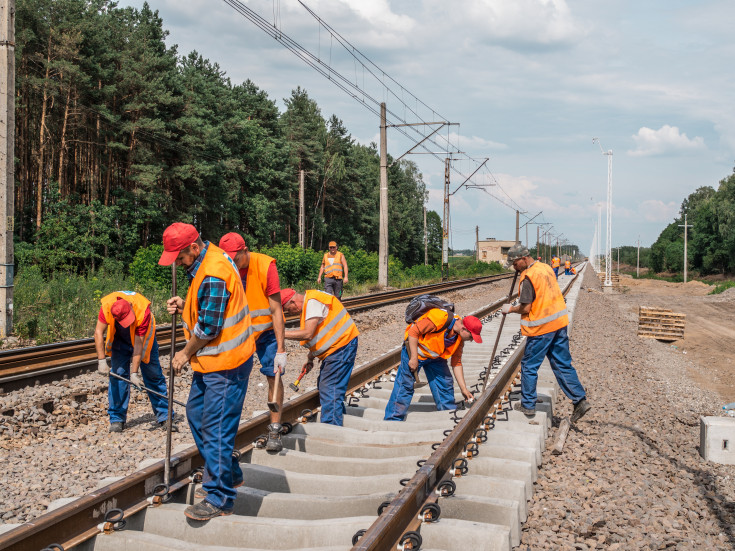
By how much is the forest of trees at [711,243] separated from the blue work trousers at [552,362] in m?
75.3

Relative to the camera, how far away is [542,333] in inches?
251

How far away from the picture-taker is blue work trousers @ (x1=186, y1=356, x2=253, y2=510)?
3.77 meters

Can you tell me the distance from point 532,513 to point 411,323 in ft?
8.21

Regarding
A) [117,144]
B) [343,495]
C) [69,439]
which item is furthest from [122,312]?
[117,144]

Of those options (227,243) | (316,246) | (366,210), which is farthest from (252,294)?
(366,210)

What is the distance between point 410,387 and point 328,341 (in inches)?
38.7

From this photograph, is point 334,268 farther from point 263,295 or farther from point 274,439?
point 274,439

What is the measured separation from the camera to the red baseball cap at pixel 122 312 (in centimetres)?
638

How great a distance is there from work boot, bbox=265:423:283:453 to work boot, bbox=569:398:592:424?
3138mm

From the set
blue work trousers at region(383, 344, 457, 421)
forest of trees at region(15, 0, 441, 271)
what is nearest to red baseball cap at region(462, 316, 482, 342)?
blue work trousers at region(383, 344, 457, 421)

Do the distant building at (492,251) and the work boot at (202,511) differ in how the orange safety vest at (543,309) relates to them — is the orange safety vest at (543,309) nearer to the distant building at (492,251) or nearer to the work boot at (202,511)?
the work boot at (202,511)

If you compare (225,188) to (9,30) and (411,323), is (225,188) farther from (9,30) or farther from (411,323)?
(411,323)

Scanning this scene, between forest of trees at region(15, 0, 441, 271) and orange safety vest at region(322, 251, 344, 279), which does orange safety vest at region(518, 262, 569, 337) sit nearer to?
orange safety vest at region(322, 251, 344, 279)

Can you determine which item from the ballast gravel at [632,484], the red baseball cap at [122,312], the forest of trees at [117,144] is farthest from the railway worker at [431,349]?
the forest of trees at [117,144]
